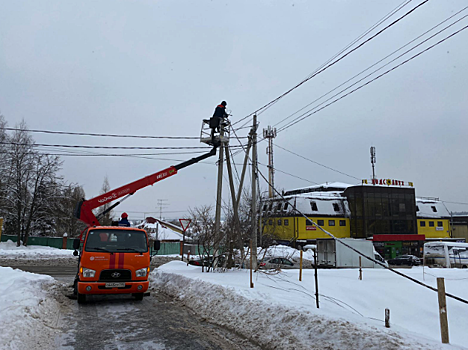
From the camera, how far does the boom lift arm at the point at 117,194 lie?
13.1 m

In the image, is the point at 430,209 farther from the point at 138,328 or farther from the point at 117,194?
the point at 138,328

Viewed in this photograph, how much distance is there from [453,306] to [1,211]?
3806 centimetres

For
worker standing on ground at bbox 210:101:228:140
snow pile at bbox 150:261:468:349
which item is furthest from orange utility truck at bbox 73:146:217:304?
worker standing on ground at bbox 210:101:228:140

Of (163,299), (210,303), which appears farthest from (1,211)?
(210,303)

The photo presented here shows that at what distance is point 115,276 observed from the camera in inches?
373

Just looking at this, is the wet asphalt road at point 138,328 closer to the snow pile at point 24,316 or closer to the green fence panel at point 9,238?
the snow pile at point 24,316

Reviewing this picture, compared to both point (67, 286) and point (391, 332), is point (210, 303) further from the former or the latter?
point (67, 286)

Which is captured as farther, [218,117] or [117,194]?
[218,117]

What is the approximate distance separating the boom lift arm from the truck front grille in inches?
166

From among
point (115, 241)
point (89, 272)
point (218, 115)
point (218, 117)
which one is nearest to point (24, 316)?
point (89, 272)

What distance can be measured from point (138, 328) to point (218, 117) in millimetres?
10486

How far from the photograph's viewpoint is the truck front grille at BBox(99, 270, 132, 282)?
9.41 m

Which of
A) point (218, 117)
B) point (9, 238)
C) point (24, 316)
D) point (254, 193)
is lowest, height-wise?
point (24, 316)

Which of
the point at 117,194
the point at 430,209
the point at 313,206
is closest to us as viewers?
the point at 117,194
